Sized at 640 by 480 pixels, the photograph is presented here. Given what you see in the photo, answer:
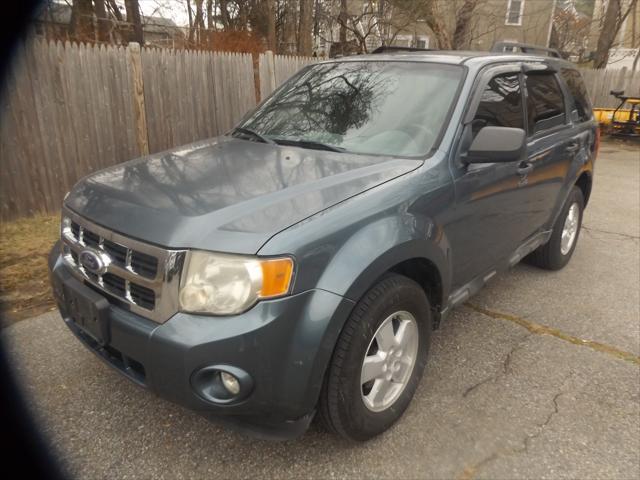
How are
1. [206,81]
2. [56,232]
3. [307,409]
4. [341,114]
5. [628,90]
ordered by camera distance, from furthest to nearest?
[628,90] → [206,81] → [56,232] → [341,114] → [307,409]

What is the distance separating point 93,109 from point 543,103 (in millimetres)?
4955

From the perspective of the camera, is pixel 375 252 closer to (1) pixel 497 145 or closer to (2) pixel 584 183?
(1) pixel 497 145

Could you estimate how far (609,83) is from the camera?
16.2 meters

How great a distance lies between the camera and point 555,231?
4.36 m

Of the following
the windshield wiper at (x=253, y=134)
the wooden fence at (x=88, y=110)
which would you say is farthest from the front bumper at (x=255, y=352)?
the wooden fence at (x=88, y=110)

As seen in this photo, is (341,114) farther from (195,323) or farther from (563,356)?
(563,356)

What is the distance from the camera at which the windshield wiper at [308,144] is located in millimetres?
2797

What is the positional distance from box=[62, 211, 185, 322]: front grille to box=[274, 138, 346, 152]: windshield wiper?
1231 mm

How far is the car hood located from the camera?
6.25 ft

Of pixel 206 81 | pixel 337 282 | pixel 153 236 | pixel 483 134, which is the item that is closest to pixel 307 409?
pixel 337 282

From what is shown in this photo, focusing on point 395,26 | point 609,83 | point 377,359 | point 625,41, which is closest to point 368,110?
point 377,359

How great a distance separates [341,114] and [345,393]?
1.73 meters

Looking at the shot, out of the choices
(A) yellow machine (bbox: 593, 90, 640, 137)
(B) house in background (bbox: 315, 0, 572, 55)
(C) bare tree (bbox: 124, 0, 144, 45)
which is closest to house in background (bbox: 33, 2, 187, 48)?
(C) bare tree (bbox: 124, 0, 144, 45)

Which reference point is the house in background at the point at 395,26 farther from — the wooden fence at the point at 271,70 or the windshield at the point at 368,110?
the windshield at the point at 368,110
